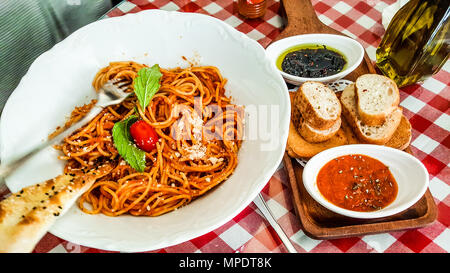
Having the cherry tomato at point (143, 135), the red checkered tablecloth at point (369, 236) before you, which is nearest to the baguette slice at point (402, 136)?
the red checkered tablecloth at point (369, 236)

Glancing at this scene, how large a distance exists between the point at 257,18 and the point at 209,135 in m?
1.35

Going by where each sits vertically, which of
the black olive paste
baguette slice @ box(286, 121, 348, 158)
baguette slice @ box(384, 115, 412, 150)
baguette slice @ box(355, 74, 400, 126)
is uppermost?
the black olive paste

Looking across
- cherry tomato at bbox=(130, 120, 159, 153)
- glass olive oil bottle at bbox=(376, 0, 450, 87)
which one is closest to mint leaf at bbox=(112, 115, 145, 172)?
cherry tomato at bbox=(130, 120, 159, 153)

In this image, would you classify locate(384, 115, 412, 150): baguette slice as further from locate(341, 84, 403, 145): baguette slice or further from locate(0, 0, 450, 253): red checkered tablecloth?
locate(0, 0, 450, 253): red checkered tablecloth

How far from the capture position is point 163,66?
8.09ft

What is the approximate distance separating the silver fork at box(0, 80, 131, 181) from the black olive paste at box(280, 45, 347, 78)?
109 cm

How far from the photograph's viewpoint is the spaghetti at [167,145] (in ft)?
6.51

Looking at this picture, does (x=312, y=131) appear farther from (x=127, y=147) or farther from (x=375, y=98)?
(x=127, y=147)

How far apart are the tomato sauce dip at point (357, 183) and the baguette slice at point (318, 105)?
0.75 ft

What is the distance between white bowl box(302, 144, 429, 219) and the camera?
1.89 meters

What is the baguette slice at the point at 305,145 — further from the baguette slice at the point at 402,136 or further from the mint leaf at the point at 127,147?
the mint leaf at the point at 127,147

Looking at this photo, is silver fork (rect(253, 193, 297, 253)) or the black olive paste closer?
silver fork (rect(253, 193, 297, 253))

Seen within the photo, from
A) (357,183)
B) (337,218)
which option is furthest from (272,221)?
(357,183)
